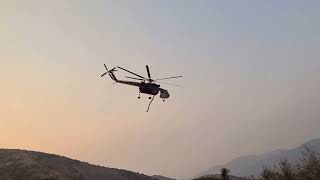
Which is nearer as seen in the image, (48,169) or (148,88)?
(148,88)

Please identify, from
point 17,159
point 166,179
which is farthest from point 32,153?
point 166,179

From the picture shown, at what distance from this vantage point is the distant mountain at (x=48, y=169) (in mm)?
42719

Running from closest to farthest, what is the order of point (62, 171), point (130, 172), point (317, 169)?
point (317, 169) → point (62, 171) → point (130, 172)

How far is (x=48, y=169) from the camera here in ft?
146

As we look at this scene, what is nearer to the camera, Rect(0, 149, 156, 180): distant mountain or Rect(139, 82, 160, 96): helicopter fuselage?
Rect(139, 82, 160, 96): helicopter fuselage

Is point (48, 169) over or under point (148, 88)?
under

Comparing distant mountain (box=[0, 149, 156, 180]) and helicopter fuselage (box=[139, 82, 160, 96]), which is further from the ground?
helicopter fuselage (box=[139, 82, 160, 96])

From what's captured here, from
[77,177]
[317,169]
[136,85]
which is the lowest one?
[317,169]

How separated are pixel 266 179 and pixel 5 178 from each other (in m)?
26.0

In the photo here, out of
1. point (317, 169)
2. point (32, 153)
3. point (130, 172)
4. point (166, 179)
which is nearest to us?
point (317, 169)

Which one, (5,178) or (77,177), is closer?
(5,178)

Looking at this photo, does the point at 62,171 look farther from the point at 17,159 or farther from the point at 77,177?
the point at 17,159

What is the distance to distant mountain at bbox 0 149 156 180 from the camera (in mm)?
42719

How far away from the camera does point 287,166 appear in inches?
927
